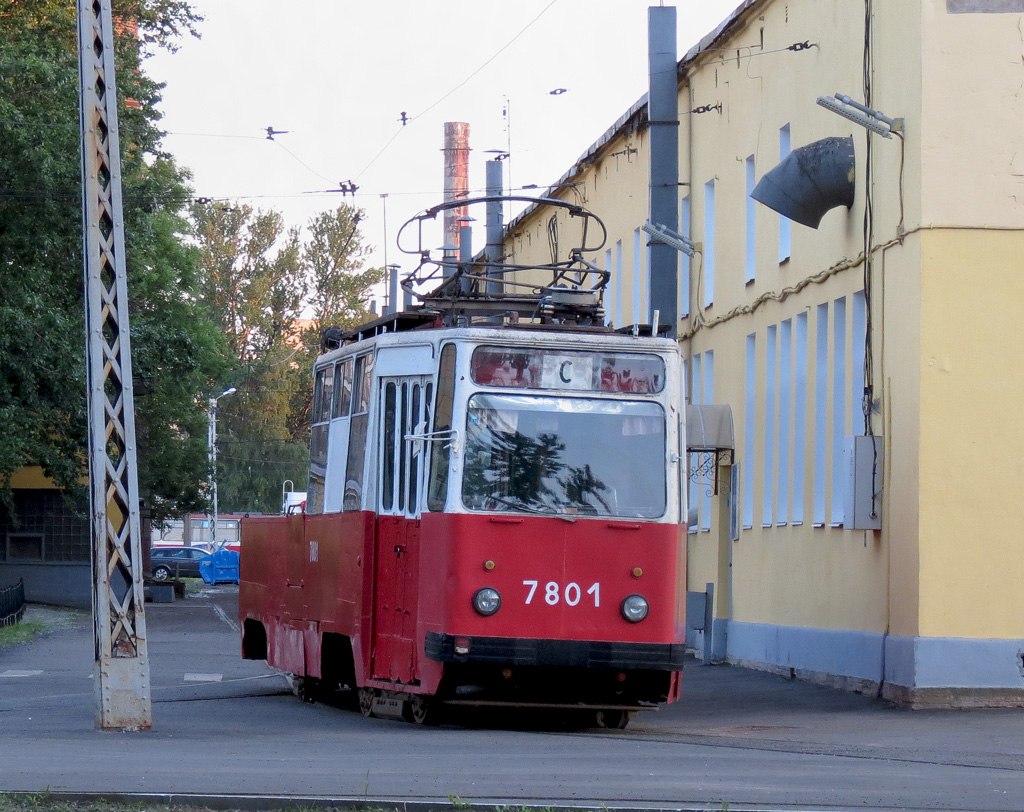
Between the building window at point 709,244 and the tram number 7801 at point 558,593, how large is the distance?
45.6 feet

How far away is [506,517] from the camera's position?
1375cm

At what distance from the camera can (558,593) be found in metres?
13.7

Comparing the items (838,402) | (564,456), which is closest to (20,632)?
(838,402)

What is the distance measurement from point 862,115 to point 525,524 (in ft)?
21.4

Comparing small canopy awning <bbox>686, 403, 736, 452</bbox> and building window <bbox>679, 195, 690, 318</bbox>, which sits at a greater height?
building window <bbox>679, 195, 690, 318</bbox>

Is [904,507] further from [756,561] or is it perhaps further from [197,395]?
[197,395]

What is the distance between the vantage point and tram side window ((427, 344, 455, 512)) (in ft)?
45.4

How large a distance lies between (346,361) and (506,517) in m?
3.06

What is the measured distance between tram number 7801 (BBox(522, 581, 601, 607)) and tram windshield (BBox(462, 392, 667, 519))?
1.81 feet

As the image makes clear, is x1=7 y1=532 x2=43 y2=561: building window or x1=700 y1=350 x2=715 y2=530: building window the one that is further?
x1=7 y1=532 x2=43 y2=561: building window

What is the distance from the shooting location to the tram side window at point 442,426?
13852 mm

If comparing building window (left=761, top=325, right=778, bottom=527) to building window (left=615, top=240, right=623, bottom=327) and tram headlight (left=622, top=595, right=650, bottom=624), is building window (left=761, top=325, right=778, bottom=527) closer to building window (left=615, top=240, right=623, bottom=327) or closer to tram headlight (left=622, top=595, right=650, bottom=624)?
building window (left=615, top=240, right=623, bottom=327)

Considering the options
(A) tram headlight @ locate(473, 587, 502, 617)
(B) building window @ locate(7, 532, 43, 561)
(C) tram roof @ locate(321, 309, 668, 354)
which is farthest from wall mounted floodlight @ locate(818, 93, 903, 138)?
(B) building window @ locate(7, 532, 43, 561)

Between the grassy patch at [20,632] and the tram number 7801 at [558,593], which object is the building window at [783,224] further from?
the grassy patch at [20,632]
